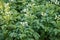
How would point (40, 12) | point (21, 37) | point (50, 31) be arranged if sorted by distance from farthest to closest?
1. point (40, 12)
2. point (50, 31)
3. point (21, 37)

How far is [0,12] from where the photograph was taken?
4.41 metres

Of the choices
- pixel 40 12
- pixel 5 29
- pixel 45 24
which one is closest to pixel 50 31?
pixel 45 24

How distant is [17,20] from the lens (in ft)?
14.4

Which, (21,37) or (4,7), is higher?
(4,7)

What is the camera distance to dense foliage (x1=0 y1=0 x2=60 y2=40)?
13.4 ft

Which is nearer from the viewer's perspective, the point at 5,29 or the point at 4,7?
the point at 5,29

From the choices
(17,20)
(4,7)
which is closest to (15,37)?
(17,20)

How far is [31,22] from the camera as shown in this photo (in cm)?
425

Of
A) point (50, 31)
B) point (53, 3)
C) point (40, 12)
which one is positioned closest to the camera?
point (50, 31)

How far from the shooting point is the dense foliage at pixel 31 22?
4.08 meters

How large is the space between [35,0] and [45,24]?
95cm

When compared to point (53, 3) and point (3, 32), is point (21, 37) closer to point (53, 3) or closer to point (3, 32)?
point (3, 32)

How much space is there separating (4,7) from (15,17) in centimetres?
35

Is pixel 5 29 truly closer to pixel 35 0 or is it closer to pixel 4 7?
pixel 4 7
